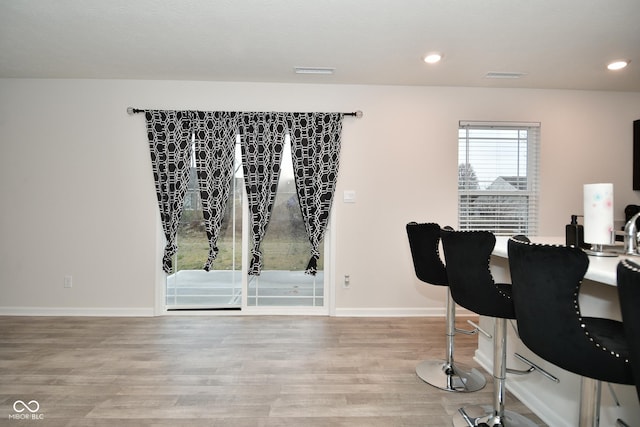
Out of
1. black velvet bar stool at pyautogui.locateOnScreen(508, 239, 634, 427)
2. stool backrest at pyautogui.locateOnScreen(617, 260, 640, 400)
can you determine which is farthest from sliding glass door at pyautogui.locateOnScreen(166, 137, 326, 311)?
stool backrest at pyautogui.locateOnScreen(617, 260, 640, 400)

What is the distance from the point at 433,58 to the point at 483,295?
7.47 ft

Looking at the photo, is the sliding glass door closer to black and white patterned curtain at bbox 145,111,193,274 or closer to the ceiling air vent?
black and white patterned curtain at bbox 145,111,193,274

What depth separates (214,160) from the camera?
3.51m

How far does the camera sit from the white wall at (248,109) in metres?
3.53

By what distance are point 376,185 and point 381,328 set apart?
5.01ft

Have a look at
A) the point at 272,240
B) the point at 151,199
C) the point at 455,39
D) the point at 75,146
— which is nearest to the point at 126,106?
the point at 75,146

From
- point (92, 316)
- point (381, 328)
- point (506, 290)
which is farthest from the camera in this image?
point (92, 316)

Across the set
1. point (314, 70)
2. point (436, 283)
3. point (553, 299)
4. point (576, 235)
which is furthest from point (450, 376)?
point (314, 70)

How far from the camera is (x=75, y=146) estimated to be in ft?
11.6

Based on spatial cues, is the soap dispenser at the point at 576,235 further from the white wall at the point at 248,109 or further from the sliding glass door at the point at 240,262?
the sliding glass door at the point at 240,262

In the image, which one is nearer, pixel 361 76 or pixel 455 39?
pixel 455 39

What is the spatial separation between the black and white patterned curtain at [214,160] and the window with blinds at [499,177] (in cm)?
261

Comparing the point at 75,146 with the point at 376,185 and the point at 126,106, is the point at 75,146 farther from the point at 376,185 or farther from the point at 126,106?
the point at 376,185

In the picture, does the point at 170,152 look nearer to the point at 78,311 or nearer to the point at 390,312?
the point at 78,311
